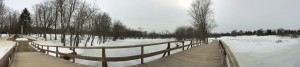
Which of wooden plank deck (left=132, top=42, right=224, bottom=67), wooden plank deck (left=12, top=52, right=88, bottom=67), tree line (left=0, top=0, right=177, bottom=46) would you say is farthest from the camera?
tree line (left=0, top=0, right=177, bottom=46)

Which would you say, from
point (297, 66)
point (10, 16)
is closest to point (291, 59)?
point (297, 66)

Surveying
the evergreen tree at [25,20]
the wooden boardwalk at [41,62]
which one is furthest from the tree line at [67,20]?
the wooden boardwalk at [41,62]

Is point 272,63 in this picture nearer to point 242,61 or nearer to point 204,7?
point 242,61

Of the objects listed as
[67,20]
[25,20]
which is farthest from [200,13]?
[25,20]

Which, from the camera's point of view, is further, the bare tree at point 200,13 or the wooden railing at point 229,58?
the bare tree at point 200,13

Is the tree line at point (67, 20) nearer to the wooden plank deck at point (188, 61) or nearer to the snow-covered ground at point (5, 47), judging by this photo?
the snow-covered ground at point (5, 47)

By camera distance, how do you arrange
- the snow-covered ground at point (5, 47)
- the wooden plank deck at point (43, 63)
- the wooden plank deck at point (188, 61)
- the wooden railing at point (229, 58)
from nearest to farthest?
the wooden railing at point (229, 58)
the wooden plank deck at point (188, 61)
the wooden plank deck at point (43, 63)
the snow-covered ground at point (5, 47)

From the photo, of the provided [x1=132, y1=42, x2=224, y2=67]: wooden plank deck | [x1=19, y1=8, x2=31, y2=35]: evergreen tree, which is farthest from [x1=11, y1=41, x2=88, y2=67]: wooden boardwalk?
[x1=19, y1=8, x2=31, y2=35]: evergreen tree

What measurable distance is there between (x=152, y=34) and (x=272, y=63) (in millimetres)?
123327

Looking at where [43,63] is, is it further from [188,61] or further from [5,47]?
[5,47]

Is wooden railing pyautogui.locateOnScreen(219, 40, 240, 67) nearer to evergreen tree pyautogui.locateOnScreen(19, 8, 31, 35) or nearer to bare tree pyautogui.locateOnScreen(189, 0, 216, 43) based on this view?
bare tree pyautogui.locateOnScreen(189, 0, 216, 43)

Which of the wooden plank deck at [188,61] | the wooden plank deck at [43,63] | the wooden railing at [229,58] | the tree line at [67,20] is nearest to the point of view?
the wooden railing at [229,58]

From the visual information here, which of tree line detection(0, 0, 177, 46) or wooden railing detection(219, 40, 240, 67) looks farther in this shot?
tree line detection(0, 0, 177, 46)

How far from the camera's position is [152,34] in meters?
134
